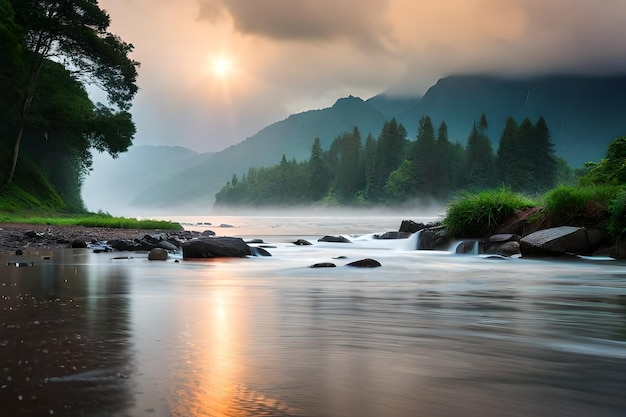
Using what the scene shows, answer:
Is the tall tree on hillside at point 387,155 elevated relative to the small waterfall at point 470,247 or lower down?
elevated

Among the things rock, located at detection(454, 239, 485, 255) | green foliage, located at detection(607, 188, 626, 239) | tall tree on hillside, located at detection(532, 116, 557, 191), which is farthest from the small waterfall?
tall tree on hillside, located at detection(532, 116, 557, 191)

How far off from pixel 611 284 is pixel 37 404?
36.9ft

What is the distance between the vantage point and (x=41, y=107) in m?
40.6

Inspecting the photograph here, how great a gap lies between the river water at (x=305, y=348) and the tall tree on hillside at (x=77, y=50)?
32575 mm

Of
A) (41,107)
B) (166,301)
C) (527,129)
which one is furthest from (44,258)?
(527,129)

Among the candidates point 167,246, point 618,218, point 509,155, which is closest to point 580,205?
point 618,218

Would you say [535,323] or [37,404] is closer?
[37,404]

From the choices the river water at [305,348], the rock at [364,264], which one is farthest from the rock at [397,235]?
the river water at [305,348]

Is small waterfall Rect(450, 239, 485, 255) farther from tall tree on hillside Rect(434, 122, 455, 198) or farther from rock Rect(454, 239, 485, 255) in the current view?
tall tree on hillside Rect(434, 122, 455, 198)

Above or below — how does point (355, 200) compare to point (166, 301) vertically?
above

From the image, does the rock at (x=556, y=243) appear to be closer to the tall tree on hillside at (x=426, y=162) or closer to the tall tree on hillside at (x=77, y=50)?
the tall tree on hillside at (x=77, y=50)

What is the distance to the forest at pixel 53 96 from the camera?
37438mm

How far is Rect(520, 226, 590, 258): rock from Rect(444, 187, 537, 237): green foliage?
3.45 metres

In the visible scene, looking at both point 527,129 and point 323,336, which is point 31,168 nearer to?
point 323,336
